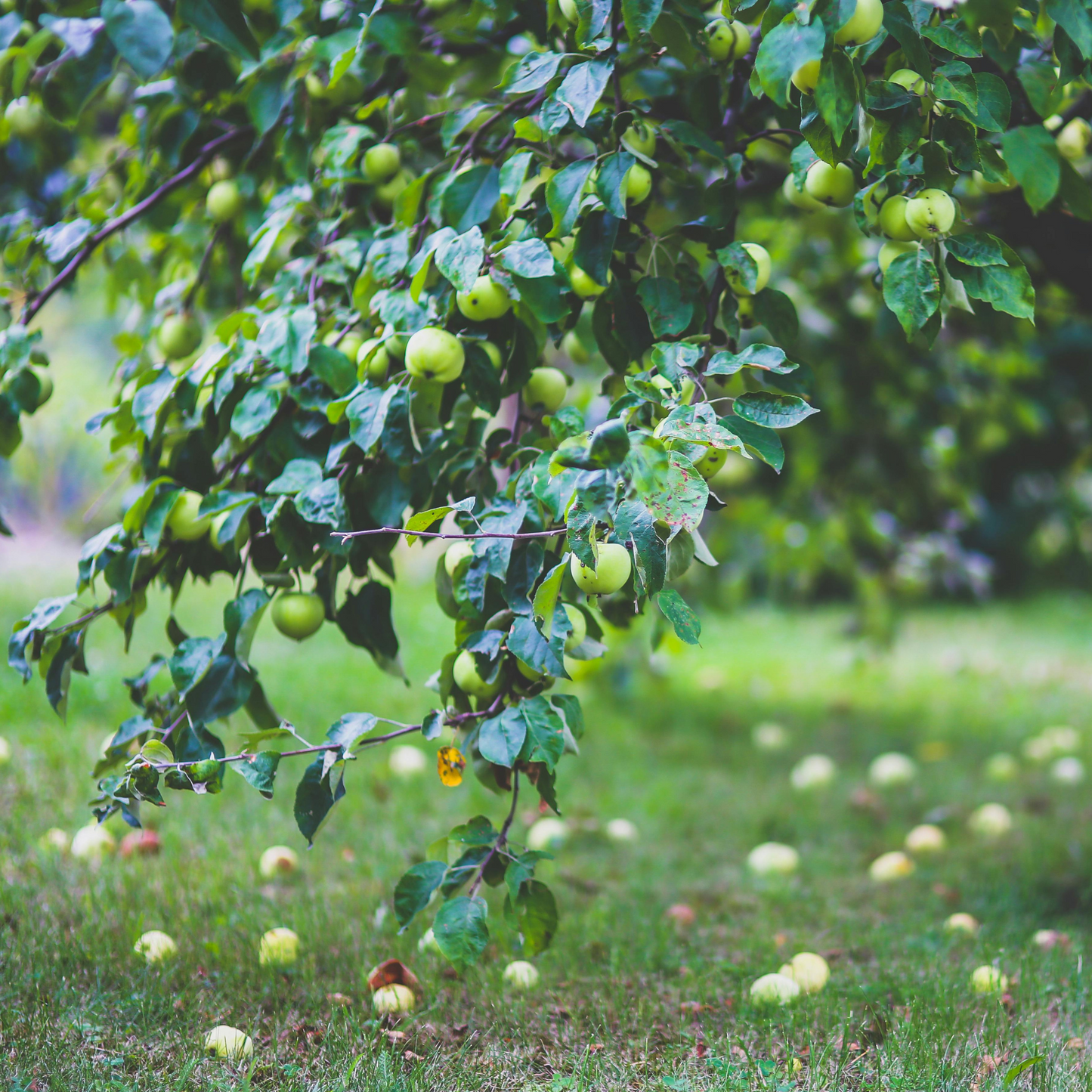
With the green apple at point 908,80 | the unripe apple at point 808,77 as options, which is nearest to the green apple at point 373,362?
the unripe apple at point 808,77

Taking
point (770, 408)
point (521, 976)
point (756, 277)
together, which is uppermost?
point (756, 277)

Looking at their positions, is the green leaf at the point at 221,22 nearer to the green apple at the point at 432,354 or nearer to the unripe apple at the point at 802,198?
the green apple at the point at 432,354

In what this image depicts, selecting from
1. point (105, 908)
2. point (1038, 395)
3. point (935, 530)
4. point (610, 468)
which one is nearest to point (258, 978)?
point (105, 908)

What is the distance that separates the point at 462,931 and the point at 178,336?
1.14 m

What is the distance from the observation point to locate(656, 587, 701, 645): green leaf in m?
1.02

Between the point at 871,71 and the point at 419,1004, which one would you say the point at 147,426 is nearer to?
the point at 419,1004

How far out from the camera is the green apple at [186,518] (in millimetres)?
1303

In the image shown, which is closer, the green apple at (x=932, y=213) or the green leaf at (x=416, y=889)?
the green apple at (x=932, y=213)

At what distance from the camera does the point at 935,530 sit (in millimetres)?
3719

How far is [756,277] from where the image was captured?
1.23 m

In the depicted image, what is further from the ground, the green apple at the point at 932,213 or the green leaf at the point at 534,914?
the green apple at the point at 932,213

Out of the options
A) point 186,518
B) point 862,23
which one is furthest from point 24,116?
point 862,23

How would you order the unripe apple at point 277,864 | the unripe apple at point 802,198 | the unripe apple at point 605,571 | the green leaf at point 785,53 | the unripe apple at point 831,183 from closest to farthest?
the green leaf at point 785,53
the unripe apple at point 605,571
the unripe apple at point 831,183
the unripe apple at point 802,198
the unripe apple at point 277,864

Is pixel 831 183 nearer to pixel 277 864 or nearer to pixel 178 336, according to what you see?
pixel 178 336
